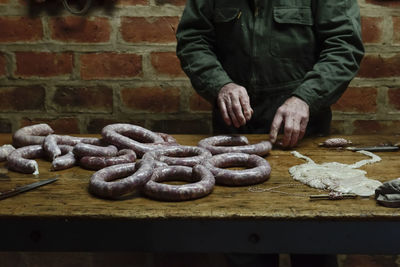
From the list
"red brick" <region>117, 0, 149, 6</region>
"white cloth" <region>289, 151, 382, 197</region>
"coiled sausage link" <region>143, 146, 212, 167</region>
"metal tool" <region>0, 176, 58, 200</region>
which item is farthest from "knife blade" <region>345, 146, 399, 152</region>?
"red brick" <region>117, 0, 149, 6</region>

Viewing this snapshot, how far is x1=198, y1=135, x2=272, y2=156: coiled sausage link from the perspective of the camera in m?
1.54

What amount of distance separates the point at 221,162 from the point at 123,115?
1187 mm

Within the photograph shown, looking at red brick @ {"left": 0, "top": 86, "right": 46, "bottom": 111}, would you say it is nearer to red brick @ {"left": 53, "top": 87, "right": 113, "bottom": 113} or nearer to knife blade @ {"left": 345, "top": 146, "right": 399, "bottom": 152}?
red brick @ {"left": 53, "top": 87, "right": 113, "bottom": 113}

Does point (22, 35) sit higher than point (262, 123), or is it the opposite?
point (22, 35)

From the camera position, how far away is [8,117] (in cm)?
258

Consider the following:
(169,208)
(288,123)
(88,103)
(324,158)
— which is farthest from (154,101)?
(169,208)

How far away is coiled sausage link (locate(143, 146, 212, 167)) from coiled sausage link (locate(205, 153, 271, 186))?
0.13ft

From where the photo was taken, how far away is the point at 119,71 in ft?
8.13

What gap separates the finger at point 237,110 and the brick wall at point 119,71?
78 centimetres

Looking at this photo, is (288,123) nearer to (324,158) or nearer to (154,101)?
(324,158)

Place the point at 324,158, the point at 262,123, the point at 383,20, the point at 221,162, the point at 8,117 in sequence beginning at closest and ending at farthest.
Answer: the point at 221,162 → the point at 324,158 → the point at 262,123 → the point at 383,20 → the point at 8,117

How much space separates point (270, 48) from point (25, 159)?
3.63 feet

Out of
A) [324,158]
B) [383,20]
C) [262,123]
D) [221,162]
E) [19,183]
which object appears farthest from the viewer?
[383,20]

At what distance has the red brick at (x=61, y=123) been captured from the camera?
2557 millimetres
